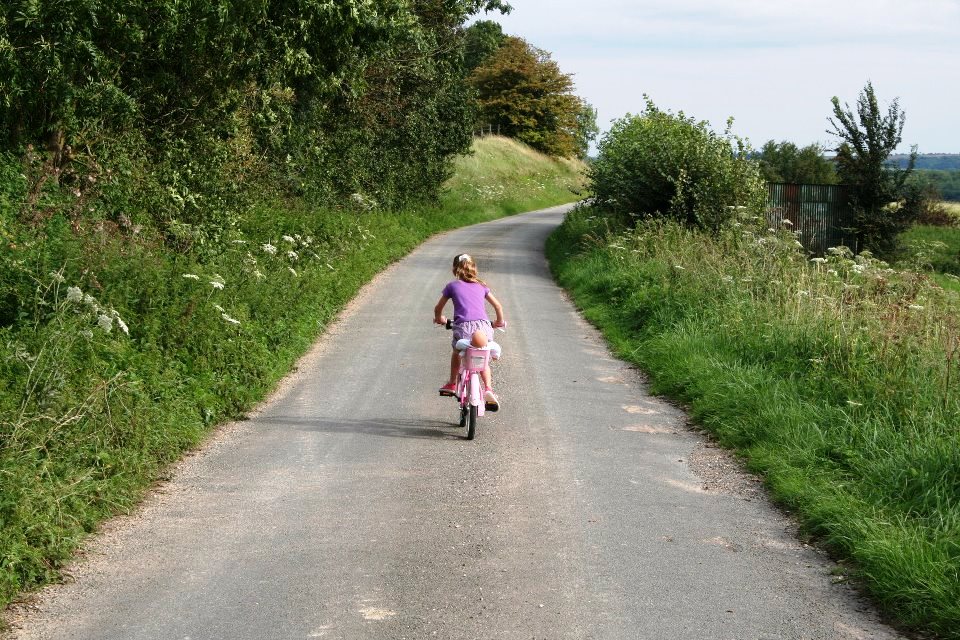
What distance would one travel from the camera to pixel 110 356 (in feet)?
30.0

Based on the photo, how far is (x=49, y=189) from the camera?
40.7 ft

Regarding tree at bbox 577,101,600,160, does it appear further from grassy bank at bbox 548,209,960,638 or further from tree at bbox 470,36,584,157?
grassy bank at bbox 548,209,960,638

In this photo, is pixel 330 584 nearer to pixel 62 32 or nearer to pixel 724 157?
pixel 62 32

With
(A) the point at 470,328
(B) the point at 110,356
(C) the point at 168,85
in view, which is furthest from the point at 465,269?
(C) the point at 168,85

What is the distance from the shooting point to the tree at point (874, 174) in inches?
1233

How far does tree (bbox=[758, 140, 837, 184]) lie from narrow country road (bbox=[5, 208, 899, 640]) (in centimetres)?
5148

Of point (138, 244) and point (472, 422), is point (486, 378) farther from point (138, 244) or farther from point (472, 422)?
point (138, 244)

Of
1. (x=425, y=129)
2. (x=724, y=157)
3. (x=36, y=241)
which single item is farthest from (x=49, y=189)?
(x=425, y=129)

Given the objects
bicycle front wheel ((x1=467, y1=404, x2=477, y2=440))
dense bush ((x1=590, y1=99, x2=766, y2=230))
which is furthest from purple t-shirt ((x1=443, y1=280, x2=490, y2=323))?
dense bush ((x1=590, y1=99, x2=766, y2=230))

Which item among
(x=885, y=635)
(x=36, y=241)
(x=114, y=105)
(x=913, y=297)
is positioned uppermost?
(x=114, y=105)

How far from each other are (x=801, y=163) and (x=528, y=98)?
21794mm

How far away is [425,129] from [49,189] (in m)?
24.8

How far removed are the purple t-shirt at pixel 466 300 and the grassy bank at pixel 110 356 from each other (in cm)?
245

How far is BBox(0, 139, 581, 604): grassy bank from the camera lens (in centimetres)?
650
